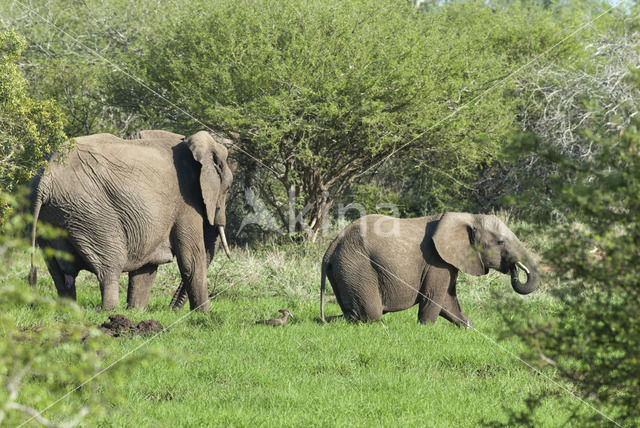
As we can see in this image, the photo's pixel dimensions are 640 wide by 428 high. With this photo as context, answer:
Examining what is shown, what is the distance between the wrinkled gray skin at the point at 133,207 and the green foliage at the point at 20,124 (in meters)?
0.54

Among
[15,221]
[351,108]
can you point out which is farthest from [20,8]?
[15,221]

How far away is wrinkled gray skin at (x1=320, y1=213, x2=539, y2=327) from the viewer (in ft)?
32.3

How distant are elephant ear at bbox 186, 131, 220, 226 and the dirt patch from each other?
87.7 inches

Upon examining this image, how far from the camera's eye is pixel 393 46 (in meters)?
17.2

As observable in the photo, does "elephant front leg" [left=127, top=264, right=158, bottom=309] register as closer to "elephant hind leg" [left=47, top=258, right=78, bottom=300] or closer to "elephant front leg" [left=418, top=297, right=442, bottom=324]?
"elephant hind leg" [left=47, top=258, right=78, bottom=300]

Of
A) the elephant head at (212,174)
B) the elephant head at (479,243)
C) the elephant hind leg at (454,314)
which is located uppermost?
the elephant head at (212,174)

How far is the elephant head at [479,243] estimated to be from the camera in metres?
9.86

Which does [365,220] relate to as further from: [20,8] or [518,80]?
[20,8]

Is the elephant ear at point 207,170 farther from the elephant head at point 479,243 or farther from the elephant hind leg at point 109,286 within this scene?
the elephant head at point 479,243

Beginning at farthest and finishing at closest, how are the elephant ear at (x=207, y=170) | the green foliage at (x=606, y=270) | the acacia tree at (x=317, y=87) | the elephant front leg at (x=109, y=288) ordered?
the acacia tree at (x=317, y=87) < the elephant ear at (x=207, y=170) < the elephant front leg at (x=109, y=288) < the green foliage at (x=606, y=270)

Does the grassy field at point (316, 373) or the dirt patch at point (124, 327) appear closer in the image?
the grassy field at point (316, 373)

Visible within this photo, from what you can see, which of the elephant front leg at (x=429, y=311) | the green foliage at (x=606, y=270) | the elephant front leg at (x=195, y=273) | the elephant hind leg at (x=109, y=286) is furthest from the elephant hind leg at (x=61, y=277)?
the green foliage at (x=606, y=270)

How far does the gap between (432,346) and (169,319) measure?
3421 mm

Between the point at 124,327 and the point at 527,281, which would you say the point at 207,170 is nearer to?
the point at 124,327
